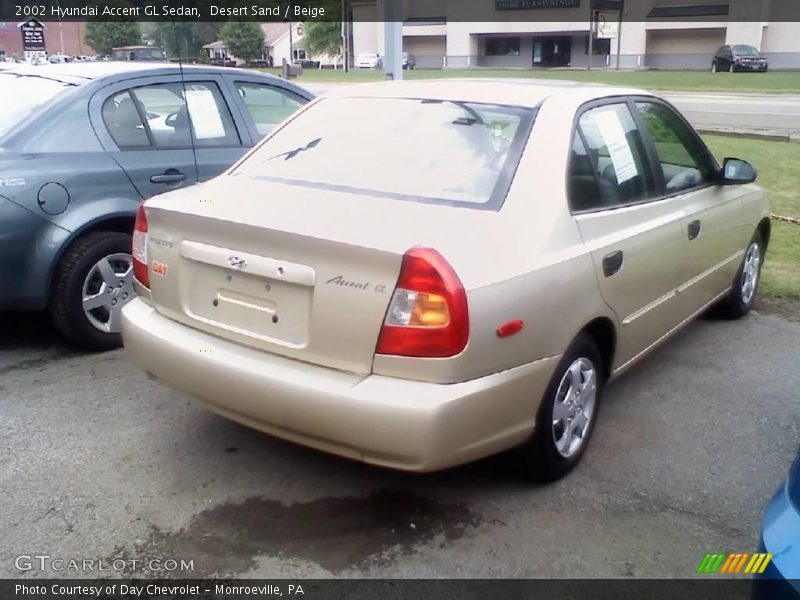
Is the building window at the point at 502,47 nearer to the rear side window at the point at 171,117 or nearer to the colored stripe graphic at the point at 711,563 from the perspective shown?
the rear side window at the point at 171,117

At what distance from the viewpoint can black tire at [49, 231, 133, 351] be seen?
4746 millimetres

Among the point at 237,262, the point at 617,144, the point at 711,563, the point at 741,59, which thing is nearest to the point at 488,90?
the point at 617,144

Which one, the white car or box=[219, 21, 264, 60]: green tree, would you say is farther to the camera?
the white car

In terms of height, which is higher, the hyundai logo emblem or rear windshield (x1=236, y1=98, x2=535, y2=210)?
rear windshield (x1=236, y1=98, x2=535, y2=210)

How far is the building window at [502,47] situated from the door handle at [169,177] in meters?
64.9

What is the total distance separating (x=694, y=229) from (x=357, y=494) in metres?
2.37

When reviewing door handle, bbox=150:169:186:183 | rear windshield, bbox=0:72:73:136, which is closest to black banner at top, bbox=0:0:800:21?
rear windshield, bbox=0:72:73:136

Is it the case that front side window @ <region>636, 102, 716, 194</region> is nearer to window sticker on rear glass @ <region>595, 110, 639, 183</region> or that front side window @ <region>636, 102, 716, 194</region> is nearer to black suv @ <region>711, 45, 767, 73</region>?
window sticker on rear glass @ <region>595, 110, 639, 183</region>

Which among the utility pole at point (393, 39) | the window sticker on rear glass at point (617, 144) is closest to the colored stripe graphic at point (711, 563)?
the window sticker on rear glass at point (617, 144)

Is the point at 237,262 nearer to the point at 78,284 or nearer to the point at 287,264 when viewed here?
the point at 287,264

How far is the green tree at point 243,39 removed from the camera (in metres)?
46.3

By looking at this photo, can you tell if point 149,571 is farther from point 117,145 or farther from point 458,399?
point 117,145

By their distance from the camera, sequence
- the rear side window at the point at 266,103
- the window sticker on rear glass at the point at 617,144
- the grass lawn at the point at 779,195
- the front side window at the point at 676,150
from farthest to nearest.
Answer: the grass lawn at the point at 779,195 < the rear side window at the point at 266,103 < the front side window at the point at 676,150 < the window sticker on rear glass at the point at 617,144

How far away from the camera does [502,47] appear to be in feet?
220
